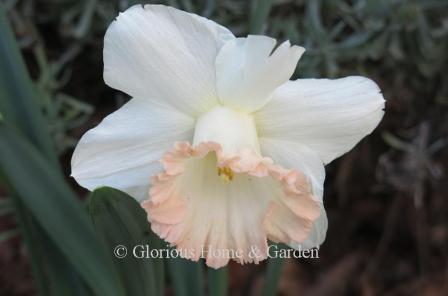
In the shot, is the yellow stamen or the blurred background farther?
the blurred background

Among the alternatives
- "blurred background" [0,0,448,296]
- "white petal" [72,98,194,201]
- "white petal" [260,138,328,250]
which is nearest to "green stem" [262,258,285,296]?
"blurred background" [0,0,448,296]

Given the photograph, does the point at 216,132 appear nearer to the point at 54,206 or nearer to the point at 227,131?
the point at 227,131

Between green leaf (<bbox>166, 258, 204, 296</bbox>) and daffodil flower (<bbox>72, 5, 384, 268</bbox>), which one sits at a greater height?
daffodil flower (<bbox>72, 5, 384, 268</bbox>)

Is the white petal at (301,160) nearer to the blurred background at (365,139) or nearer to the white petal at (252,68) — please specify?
the white petal at (252,68)

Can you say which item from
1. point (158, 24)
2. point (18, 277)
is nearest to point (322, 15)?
point (158, 24)

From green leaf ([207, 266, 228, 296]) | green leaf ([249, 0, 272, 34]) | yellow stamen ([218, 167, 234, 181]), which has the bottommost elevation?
green leaf ([207, 266, 228, 296])

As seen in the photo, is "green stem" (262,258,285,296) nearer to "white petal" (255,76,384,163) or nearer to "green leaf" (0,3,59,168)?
"white petal" (255,76,384,163)

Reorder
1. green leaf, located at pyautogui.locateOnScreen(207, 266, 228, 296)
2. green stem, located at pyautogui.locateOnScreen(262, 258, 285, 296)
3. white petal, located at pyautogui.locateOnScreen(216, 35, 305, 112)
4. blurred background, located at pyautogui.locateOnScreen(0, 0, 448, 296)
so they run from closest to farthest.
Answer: white petal, located at pyautogui.locateOnScreen(216, 35, 305, 112) → green leaf, located at pyautogui.locateOnScreen(207, 266, 228, 296) → green stem, located at pyautogui.locateOnScreen(262, 258, 285, 296) → blurred background, located at pyautogui.locateOnScreen(0, 0, 448, 296)
